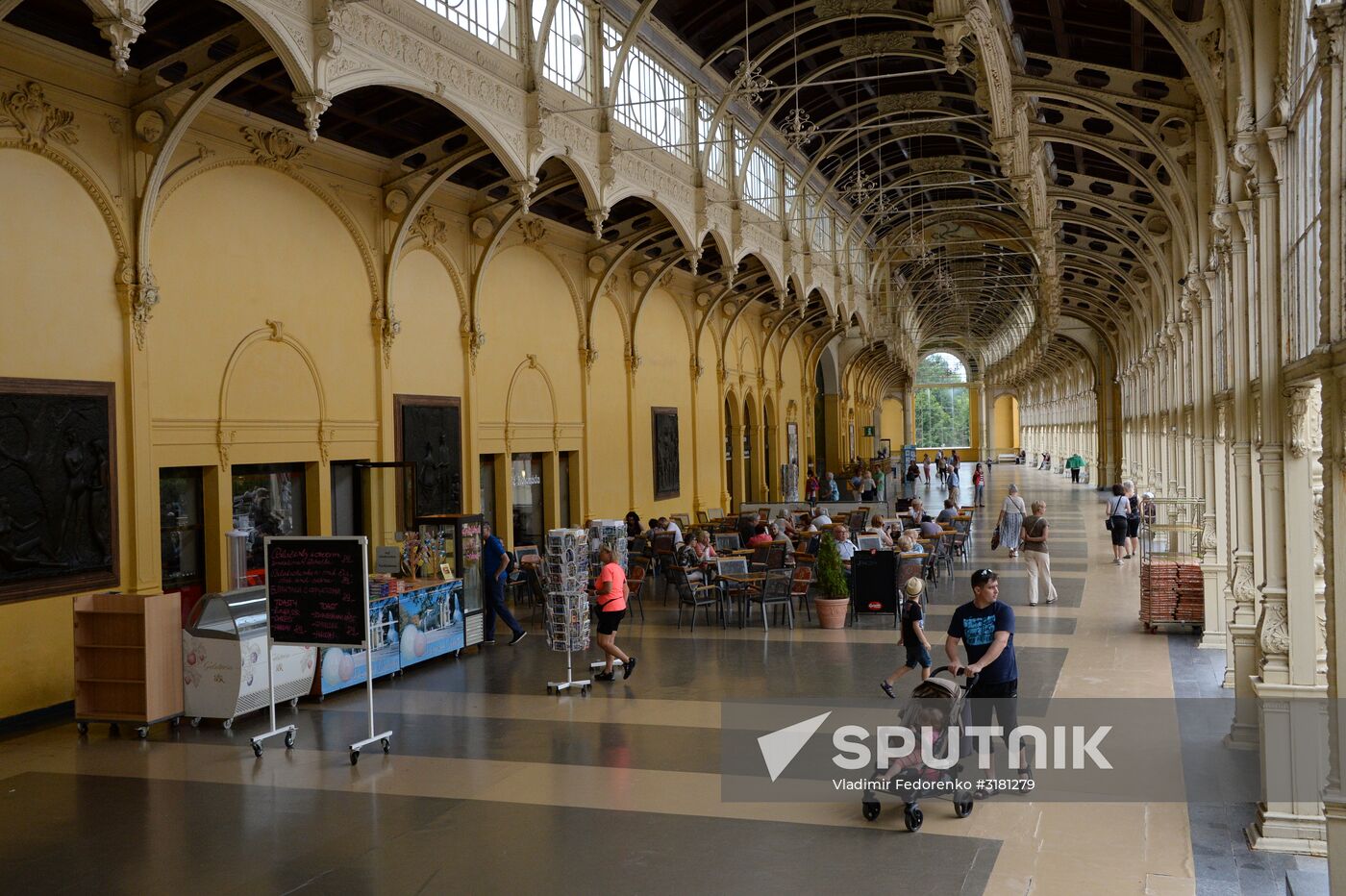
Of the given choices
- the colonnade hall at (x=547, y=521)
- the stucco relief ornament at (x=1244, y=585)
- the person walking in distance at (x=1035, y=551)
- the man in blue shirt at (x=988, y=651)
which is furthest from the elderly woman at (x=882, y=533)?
the man in blue shirt at (x=988, y=651)

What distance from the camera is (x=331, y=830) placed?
7812 millimetres

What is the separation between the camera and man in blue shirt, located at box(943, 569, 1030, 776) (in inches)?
324

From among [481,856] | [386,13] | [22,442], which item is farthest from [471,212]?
[481,856]

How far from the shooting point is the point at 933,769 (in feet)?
25.4

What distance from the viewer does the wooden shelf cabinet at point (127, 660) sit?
422 inches

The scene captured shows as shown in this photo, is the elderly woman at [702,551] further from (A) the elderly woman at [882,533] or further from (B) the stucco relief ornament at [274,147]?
(B) the stucco relief ornament at [274,147]

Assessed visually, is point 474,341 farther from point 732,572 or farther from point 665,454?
point 665,454

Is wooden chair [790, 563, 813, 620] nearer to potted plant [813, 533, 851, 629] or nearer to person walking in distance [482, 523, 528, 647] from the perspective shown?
potted plant [813, 533, 851, 629]

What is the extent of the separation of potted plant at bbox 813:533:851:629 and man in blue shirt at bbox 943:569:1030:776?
24.6ft

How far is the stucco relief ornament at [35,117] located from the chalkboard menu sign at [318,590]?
5.00 m

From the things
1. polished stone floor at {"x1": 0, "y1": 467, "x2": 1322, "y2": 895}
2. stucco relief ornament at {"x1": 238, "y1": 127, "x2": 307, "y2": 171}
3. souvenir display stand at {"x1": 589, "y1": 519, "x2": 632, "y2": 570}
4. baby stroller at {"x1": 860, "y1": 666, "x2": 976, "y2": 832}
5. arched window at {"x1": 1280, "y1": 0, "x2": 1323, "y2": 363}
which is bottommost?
polished stone floor at {"x1": 0, "y1": 467, "x2": 1322, "y2": 895}

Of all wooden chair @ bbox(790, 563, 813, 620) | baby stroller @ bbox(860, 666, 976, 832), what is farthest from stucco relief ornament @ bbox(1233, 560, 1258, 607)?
wooden chair @ bbox(790, 563, 813, 620)

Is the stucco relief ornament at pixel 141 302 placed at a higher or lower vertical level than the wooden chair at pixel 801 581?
higher

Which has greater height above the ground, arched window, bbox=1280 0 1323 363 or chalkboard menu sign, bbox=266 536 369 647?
arched window, bbox=1280 0 1323 363
